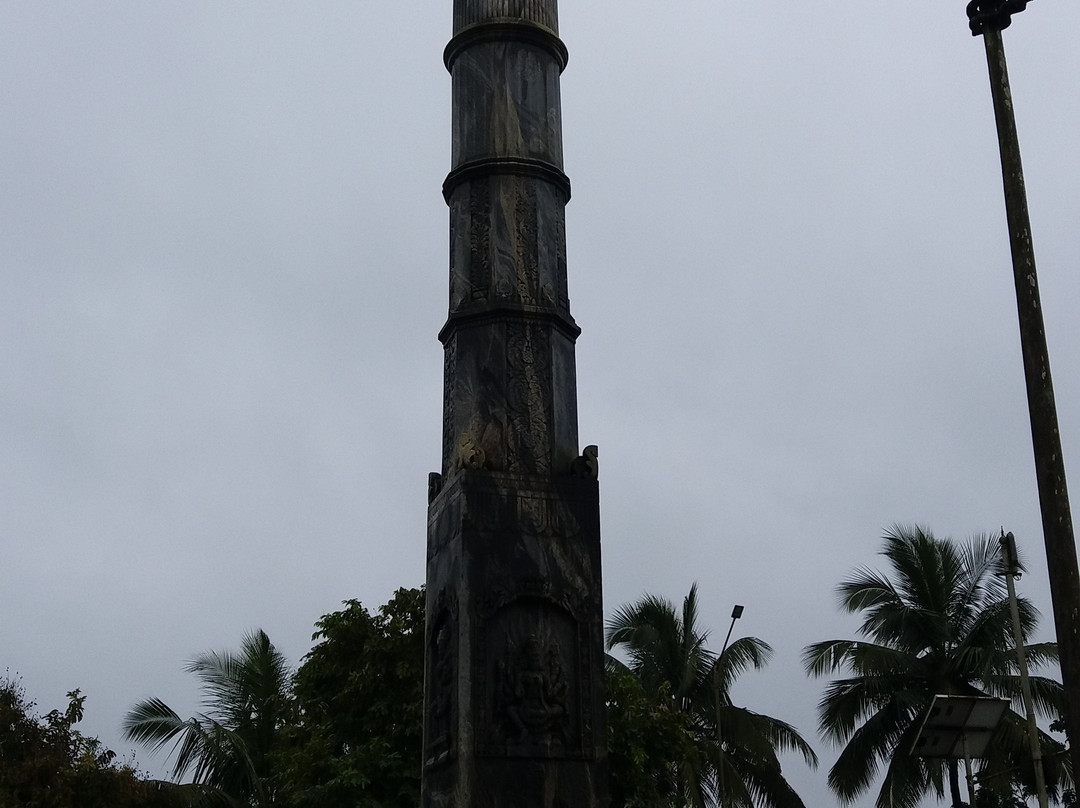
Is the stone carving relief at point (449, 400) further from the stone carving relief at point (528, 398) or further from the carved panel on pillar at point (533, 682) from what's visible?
the carved panel on pillar at point (533, 682)

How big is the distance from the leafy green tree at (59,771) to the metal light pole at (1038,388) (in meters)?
17.2

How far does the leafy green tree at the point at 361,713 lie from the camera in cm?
2031

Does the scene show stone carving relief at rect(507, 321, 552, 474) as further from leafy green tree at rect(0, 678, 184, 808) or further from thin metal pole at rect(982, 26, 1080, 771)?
leafy green tree at rect(0, 678, 184, 808)

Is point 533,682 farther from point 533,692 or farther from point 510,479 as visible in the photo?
point 510,479

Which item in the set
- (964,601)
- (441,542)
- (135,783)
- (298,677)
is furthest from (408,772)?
(964,601)

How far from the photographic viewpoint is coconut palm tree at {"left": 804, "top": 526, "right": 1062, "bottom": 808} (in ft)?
89.4

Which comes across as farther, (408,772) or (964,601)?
(964,601)

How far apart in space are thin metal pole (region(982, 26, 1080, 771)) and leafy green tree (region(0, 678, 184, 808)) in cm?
1723

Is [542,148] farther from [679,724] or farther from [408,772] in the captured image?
[679,724]

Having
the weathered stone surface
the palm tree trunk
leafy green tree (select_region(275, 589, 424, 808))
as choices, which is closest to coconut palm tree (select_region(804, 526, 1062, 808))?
the palm tree trunk

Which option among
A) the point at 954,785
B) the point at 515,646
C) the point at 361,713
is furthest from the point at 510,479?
the point at 954,785

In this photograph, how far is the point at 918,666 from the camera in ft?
94.1

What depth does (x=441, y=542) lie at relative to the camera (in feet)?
30.5

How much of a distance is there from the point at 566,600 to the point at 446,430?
159cm
